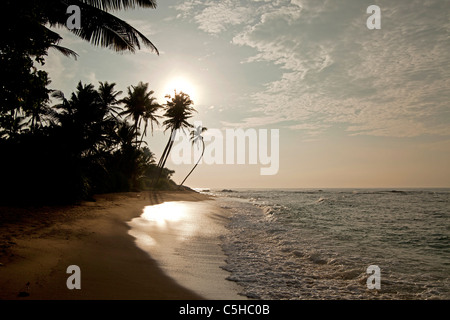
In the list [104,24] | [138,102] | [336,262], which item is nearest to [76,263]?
[336,262]

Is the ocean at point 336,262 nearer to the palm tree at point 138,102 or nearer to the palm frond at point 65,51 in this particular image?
the palm frond at point 65,51

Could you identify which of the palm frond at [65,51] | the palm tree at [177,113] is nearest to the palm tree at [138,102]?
the palm tree at [177,113]

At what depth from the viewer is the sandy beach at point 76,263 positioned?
3.32 metres

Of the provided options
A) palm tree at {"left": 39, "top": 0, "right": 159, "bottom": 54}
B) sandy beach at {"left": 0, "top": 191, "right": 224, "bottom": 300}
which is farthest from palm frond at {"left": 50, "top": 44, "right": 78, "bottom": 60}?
sandy beach at {"left": 0, "top": 191, "right": 224, "bottom": 300}

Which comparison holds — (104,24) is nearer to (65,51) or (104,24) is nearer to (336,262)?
(65,51)

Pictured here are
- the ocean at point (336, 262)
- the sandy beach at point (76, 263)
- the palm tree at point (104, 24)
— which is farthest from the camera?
the palm tree at point (104, 24)

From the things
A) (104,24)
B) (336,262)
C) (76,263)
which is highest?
(104,24)

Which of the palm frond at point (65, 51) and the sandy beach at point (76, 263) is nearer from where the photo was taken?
the sandy beach at point (76, 263)

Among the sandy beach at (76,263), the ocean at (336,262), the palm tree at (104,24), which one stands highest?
the palm tree at (104,24)

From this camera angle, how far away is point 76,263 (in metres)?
4.34

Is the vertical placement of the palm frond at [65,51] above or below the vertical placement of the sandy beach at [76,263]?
above

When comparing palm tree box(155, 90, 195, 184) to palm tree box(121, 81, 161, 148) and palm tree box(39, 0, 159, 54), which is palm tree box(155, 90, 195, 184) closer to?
palm tree box(121, 81, 161, 148)

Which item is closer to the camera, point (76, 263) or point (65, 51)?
point (76, 263)

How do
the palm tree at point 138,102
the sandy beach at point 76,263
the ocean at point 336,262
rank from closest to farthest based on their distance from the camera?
the sandy beach at point 76,263, the ocean at point 336,262, the palm tree at point 138,102
